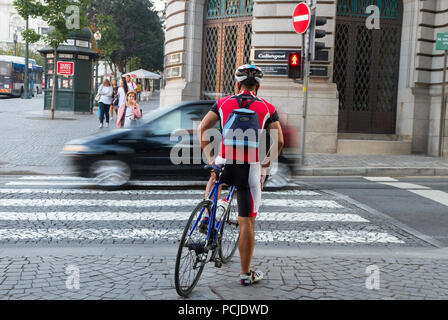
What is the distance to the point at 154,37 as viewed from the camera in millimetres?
69625

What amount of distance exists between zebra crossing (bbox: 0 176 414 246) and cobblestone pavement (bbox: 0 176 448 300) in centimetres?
1

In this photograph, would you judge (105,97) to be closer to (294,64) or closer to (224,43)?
(224,43)

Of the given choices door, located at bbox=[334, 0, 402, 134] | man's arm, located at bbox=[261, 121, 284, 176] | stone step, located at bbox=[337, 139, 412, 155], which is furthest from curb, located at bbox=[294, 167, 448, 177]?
man's arm, located at bbox=[261, 121, 284, 176]

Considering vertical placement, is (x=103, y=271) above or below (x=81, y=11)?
below

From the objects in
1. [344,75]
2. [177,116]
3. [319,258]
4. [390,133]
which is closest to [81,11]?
[344,75]

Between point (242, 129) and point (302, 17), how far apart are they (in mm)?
9638

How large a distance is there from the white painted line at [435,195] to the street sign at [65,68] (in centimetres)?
1941

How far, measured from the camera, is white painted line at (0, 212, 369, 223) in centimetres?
728

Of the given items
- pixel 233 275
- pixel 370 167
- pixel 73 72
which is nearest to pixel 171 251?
pixel 233 275

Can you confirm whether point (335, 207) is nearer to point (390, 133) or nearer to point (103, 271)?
point (103, 271)

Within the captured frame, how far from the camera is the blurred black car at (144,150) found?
9.52 meters

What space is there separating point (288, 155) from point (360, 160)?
501 centimetres

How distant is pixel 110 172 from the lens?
955 cm
